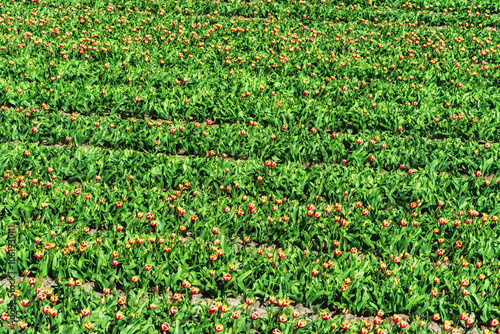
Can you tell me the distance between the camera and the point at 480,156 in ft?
22.5

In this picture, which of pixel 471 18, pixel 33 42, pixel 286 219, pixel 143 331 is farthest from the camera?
pixel 471 18

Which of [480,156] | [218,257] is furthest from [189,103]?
[480,156]

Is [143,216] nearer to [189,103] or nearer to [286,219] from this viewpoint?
[286,219]

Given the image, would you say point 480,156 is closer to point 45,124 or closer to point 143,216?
point 143,216

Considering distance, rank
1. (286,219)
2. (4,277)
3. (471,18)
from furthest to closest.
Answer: (471,18), (286,219), (4,277)

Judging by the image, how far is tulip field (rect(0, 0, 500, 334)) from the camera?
4684 mm

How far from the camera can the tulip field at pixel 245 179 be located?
4684 millimetres

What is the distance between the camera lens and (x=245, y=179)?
6.22m

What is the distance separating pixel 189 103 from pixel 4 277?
12.4 ft

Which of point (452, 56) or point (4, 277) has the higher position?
point (452, 56)

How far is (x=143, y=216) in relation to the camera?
5551mm

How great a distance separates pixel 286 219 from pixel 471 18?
872cm

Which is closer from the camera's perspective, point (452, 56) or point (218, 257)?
point (218, 257)

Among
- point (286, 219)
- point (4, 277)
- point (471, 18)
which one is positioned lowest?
point (4, 277)
